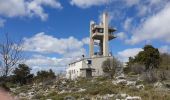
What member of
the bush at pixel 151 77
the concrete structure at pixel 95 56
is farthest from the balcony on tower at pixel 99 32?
the bush at pixel 151 77

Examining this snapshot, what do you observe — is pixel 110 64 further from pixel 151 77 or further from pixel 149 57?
pixel 151 77

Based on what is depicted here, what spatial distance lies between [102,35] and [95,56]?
294 inches

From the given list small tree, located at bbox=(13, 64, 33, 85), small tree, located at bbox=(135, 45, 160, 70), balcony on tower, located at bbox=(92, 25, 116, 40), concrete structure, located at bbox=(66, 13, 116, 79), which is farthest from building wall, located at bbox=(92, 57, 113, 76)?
small tree, located at bbox=(135, 45, 160, 70)

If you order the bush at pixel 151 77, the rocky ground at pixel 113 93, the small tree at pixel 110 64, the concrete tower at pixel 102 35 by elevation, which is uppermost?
the concrete tower at pixel 102 35

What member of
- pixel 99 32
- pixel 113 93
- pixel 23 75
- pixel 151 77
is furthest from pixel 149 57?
pixel 113 93

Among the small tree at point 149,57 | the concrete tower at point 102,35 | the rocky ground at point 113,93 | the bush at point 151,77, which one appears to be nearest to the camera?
the rocky ground at point 113,93

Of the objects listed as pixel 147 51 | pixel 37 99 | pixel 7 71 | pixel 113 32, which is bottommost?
pixel 37 99

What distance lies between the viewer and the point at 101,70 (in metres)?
77.4

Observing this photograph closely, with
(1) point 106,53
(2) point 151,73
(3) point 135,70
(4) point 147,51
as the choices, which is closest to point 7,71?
(2) point 151,73

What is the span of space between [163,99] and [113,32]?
73.1 metres

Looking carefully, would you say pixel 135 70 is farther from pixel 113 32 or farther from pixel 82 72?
pixel 113 32

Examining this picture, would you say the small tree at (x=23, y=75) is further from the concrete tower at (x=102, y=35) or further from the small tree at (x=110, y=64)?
the concrete tower at (x=102, y=35)

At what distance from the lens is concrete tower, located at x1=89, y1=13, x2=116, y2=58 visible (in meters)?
86.4

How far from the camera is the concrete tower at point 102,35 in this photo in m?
86.4
